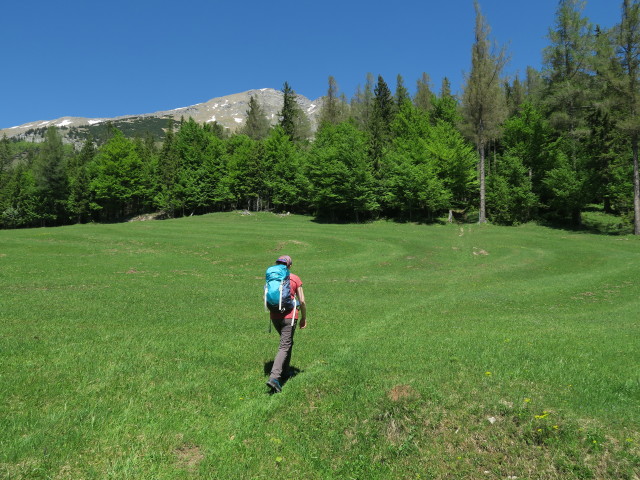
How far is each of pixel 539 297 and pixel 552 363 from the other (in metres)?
14.1

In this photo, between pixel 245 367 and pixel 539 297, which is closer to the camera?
pixel 245 367

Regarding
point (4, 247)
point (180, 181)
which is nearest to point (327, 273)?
point (4, 247)

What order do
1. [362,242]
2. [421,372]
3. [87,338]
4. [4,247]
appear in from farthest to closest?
[362,242] → [4,247] → [87,338] → [421,372]

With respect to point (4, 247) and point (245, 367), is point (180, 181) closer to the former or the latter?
point (4, 247)

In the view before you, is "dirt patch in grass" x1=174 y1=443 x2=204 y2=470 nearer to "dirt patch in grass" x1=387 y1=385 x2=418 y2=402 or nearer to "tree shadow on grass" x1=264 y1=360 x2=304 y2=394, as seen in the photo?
"tree shadow on grass" x1=264 y1=360 x2=304 y2=394

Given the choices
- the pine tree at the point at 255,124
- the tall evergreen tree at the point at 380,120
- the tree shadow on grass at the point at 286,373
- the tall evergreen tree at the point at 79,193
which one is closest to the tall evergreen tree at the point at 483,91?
the tall evergreen tree at the point at 380,120

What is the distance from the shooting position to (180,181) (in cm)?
Answer: 8338

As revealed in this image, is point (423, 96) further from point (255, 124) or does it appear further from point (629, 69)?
point (629, 69)

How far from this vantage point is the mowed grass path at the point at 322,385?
5910 mm

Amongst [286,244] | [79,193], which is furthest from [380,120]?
[79,193]

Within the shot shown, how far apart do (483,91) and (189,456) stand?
64.4 m

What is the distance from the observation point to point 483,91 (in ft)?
193

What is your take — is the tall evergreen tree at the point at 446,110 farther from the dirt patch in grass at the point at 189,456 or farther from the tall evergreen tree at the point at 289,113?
the dirt patch in grass at the point at 189,456

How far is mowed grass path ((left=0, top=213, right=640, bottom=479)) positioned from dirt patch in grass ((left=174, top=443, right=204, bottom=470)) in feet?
0.09
